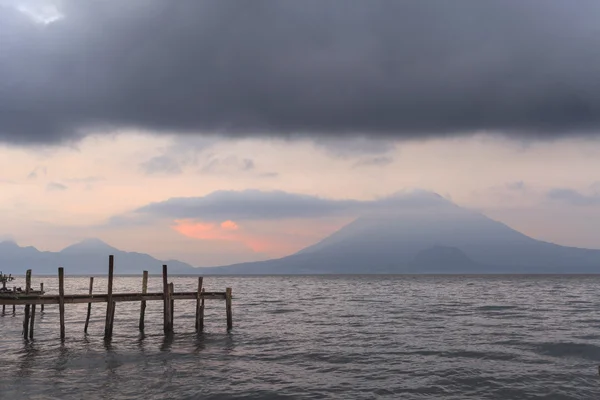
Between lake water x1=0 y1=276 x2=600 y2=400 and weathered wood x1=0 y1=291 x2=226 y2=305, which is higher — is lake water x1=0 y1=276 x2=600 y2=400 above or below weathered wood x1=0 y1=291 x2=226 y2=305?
below

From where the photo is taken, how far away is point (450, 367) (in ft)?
77.9

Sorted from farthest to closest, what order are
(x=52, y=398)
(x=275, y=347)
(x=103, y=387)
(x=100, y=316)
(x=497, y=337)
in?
(x=100, y=316) → (x=497, y=337) → (x=275, y=347) → (x=103, y=387) → (x=52, y=398)

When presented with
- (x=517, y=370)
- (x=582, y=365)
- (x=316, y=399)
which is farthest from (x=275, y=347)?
(x=582, y=365)

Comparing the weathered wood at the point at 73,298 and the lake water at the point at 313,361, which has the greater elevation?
the weathered wood at the point at 73,298

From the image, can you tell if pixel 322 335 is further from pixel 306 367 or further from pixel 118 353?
pixel 118 353

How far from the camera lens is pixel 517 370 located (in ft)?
76.0

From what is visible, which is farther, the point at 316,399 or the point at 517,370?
the point at 517,370

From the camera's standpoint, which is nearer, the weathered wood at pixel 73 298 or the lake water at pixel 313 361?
the lake water at pixel 313 361

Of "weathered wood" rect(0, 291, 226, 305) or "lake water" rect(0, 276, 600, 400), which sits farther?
"weathered wood" rect(0, 291, 226, 305)

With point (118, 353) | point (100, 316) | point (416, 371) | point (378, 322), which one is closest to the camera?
point (416, 371)

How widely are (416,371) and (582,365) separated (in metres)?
8.77

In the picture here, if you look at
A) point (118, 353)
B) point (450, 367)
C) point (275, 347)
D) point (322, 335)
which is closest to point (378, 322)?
point (322, 335)

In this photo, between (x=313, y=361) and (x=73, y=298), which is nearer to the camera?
(x=313, y=361)

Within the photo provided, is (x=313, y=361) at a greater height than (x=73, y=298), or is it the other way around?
(x=73, y=298)
